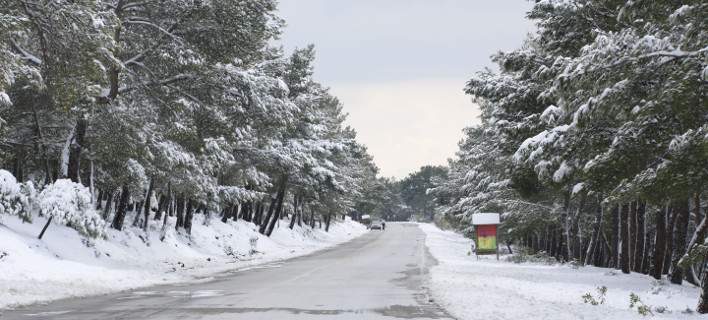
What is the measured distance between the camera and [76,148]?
822 inches

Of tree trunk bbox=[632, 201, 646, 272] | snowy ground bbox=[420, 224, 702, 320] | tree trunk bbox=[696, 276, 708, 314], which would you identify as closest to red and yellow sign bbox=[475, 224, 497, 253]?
tree trunk bbox=[632, 201, 646, 272]

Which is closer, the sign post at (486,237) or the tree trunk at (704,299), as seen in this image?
the tree trunk at (704,299)

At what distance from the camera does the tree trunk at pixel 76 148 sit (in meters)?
20.5

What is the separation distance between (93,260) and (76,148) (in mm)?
3483

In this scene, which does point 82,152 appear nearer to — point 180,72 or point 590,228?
point 180,72

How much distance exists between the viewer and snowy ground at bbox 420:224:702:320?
39.7 ft

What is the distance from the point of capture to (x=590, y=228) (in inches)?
1316

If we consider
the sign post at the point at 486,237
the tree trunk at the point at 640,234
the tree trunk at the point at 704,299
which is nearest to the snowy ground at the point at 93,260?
the sign post at the point at 486,237

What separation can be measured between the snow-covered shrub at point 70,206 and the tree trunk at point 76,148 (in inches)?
95.3

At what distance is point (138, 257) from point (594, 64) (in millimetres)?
19954

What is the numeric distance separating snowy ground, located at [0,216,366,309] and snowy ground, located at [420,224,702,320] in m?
7.92

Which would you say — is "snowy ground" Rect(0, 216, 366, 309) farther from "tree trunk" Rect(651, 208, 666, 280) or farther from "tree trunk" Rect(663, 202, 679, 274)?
"tree trunk" Rect(663, 202, 679, 274)

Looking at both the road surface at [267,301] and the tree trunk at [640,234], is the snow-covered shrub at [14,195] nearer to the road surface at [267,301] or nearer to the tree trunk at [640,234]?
the road surface at [267,301]

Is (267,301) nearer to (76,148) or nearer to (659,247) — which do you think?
(76,148)
